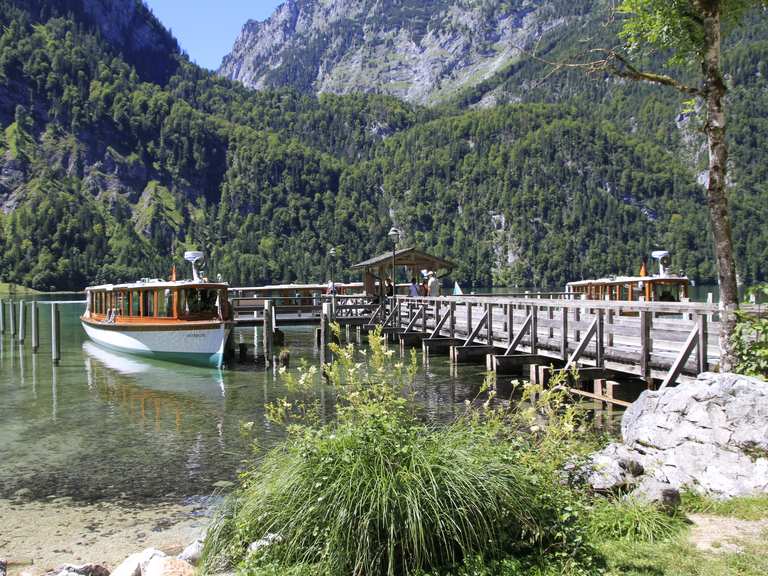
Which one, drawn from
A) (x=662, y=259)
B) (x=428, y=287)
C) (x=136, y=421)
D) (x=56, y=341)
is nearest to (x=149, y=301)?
→ (x=56, y=341)

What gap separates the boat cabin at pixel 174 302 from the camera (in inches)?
1130

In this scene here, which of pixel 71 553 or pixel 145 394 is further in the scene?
pixel 145 394

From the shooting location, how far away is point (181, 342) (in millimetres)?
28484

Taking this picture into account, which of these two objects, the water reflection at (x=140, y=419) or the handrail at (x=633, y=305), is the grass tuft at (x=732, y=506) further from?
the water reflection at (x=140, y=419)

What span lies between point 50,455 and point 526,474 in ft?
35.5

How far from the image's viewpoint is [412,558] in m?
5.29

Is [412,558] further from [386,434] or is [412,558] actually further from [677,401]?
[677,401]

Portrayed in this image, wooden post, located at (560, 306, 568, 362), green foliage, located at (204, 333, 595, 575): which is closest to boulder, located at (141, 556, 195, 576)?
green foliage, located at (204, 333, 595, 575)

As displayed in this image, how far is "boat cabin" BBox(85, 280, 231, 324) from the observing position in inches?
1130

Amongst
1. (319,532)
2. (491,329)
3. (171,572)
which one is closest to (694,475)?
(319,532)

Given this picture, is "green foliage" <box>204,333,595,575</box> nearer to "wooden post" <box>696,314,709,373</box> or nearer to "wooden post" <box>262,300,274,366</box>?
"wooden post" <box>696,314,709,373</box>

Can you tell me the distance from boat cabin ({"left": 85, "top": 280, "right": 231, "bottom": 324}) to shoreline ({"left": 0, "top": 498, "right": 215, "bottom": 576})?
18561 millimetres

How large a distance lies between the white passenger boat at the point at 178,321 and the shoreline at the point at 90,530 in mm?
17465

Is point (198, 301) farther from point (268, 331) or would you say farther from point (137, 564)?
point (137, 564)
